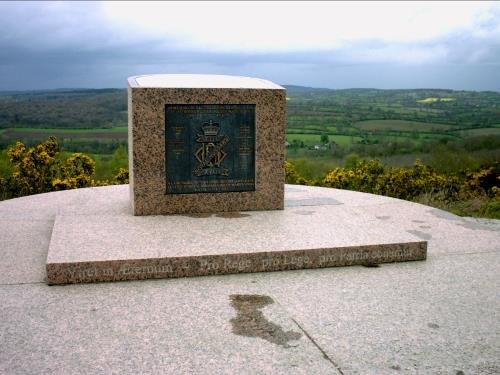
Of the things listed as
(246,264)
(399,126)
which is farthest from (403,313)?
(399,126)

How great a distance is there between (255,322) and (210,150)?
2.92 meters

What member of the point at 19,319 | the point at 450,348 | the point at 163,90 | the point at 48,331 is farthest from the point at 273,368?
the point at 163,90

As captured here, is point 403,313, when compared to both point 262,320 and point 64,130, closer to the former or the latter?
point 262,320

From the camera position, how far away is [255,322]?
4172 mm

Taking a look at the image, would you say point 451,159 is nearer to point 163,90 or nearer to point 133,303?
point 163,90

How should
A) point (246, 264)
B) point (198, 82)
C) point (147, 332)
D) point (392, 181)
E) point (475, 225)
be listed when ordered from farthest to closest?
point (392, 181) → point (475, 225) → point (198, 82) → point (246, 264) → point (147, 332)

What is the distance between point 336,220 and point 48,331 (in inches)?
141

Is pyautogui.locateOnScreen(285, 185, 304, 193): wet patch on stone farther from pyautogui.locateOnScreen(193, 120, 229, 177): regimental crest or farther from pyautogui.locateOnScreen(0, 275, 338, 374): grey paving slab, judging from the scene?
pyautogui.locateOnScreen(0, 275, 338, 374): grey paving slab

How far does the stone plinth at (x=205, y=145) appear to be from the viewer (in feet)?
21.4

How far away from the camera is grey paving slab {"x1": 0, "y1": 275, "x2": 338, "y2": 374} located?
11.6 feet

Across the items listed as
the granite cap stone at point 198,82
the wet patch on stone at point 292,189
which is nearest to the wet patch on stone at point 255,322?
the granite cap stone at point 198,82

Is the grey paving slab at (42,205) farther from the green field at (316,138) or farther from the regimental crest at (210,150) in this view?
the green field at (316,138)

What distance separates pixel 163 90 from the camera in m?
6.45

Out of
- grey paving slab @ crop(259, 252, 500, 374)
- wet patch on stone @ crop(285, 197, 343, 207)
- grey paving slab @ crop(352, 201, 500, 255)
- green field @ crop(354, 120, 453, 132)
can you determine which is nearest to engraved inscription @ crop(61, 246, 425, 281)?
grey paving slab @ crop(259, 252, 500, 374)
